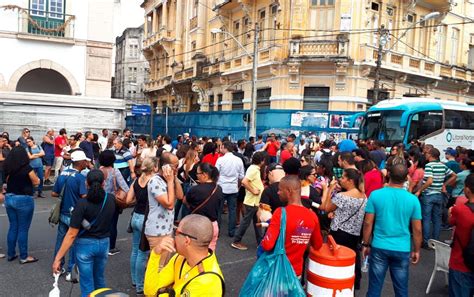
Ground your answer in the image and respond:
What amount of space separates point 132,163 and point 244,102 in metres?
16.4

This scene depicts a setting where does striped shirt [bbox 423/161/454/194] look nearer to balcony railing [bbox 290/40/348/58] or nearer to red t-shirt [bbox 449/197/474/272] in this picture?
red t-shirt [bbox 449/197/474/272]

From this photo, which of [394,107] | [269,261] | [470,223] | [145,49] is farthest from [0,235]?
[145,49]

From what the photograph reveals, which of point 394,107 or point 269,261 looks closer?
point 269,261

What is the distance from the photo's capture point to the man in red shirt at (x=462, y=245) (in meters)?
3.89

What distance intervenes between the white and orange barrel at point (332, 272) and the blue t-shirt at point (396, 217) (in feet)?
1.78

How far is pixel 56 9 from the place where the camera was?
16.1 m

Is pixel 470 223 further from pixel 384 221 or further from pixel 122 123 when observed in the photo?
pixel 122 123

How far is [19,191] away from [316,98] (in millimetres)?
18211

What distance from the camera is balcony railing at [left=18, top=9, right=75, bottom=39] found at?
1585 centimetres

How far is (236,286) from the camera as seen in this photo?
17.8 feet

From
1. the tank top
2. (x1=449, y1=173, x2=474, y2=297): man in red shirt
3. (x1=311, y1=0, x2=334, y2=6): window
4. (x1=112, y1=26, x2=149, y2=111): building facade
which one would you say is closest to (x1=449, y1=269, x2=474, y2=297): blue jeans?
(x1=449, y1=173, x2=474, y2=297): man in red shirt

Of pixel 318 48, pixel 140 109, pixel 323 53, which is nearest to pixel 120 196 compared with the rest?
pixel 323 53

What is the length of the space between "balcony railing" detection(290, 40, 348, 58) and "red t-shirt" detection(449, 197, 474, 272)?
1761 centimetres

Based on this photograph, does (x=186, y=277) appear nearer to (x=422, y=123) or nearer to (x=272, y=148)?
(x=272, y=148)
